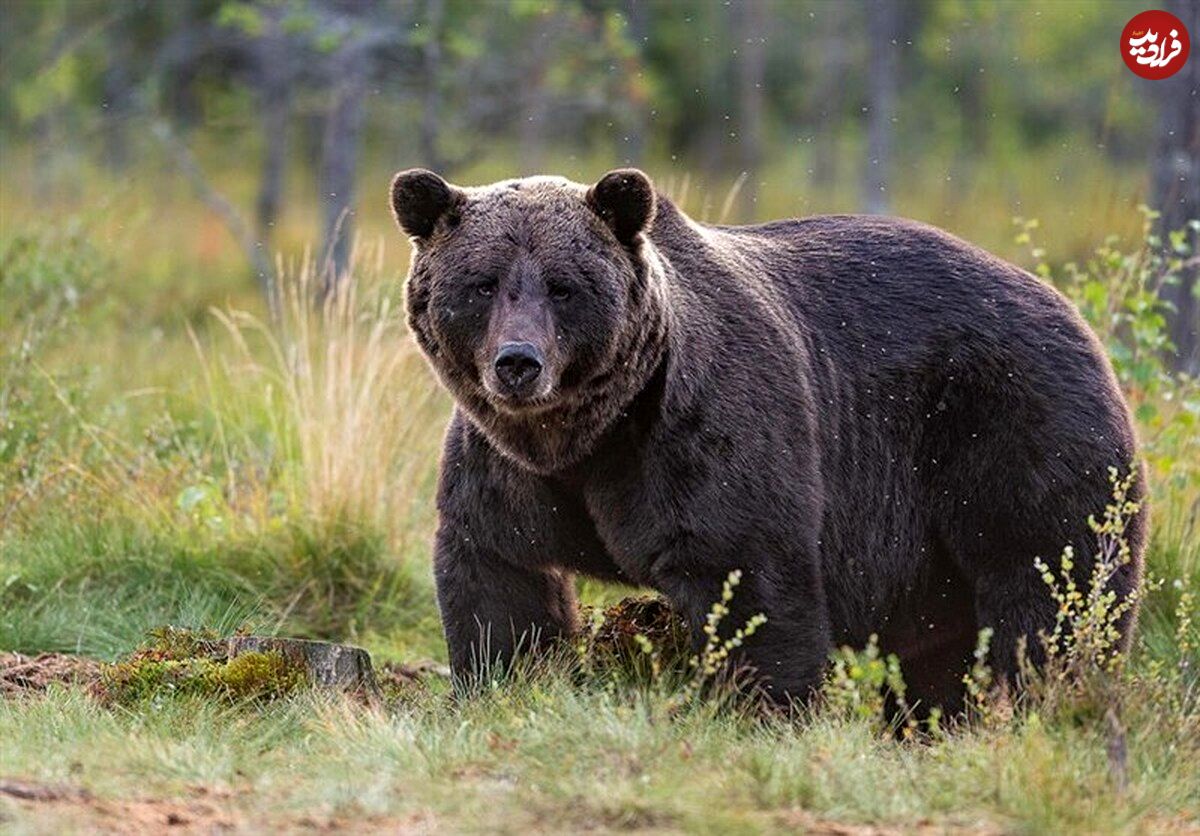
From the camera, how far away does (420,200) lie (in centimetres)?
565

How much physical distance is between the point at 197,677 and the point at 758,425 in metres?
1.99

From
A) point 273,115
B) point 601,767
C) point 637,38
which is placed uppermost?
point 637,38

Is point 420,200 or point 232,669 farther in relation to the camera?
point 232,669

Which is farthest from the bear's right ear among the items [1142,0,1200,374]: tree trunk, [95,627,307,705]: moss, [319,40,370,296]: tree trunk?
[319,40,370,296]: tree trunk

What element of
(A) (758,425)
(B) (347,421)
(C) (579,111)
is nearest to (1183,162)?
(B) (347,421)

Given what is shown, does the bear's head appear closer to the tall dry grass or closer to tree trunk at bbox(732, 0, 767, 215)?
the tall dry grass

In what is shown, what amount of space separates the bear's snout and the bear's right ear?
2.14 ft

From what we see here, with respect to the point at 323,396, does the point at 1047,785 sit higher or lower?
lower

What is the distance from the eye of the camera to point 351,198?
46.1 feet

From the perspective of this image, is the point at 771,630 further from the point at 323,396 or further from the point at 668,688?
the point at 323,396

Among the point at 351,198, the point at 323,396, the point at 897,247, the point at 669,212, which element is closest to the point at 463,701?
the point at 669,212

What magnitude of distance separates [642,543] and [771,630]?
49cm

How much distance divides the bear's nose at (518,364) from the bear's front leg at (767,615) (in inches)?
29.2

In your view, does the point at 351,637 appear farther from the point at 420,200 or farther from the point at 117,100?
the point at 117,100
